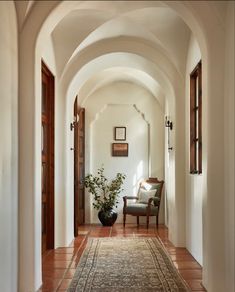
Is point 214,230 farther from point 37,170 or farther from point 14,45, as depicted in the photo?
point 14,45

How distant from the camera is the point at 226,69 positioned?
3.75 m

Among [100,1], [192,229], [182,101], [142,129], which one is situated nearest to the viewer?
[100,1]

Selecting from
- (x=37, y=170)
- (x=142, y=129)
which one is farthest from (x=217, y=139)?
(x=142, y=129)

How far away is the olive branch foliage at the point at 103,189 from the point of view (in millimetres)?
8952

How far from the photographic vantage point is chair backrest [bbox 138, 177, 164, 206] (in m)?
8.88

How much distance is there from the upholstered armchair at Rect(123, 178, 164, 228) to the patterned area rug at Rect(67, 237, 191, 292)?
183 centimetres

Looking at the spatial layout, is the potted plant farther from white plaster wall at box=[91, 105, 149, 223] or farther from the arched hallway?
the arched hallway

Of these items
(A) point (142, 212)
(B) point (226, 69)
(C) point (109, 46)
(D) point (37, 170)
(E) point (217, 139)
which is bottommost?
(A) point (142, 212)

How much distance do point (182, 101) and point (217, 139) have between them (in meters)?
2.52

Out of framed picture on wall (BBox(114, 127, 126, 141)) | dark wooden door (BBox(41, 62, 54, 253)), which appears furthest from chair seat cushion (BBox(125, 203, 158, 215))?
dark wooden door (BBox(41, 62, 54, 253))

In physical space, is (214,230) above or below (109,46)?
below

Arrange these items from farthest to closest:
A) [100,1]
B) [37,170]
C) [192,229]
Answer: [192,229] → [100,1] → [37,170]

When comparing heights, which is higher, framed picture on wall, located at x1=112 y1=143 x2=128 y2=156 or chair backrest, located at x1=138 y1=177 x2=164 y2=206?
framed picture on wall, located at x1=112 y1=143 x2=128 y2=156

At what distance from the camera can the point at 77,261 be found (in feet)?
17.7
